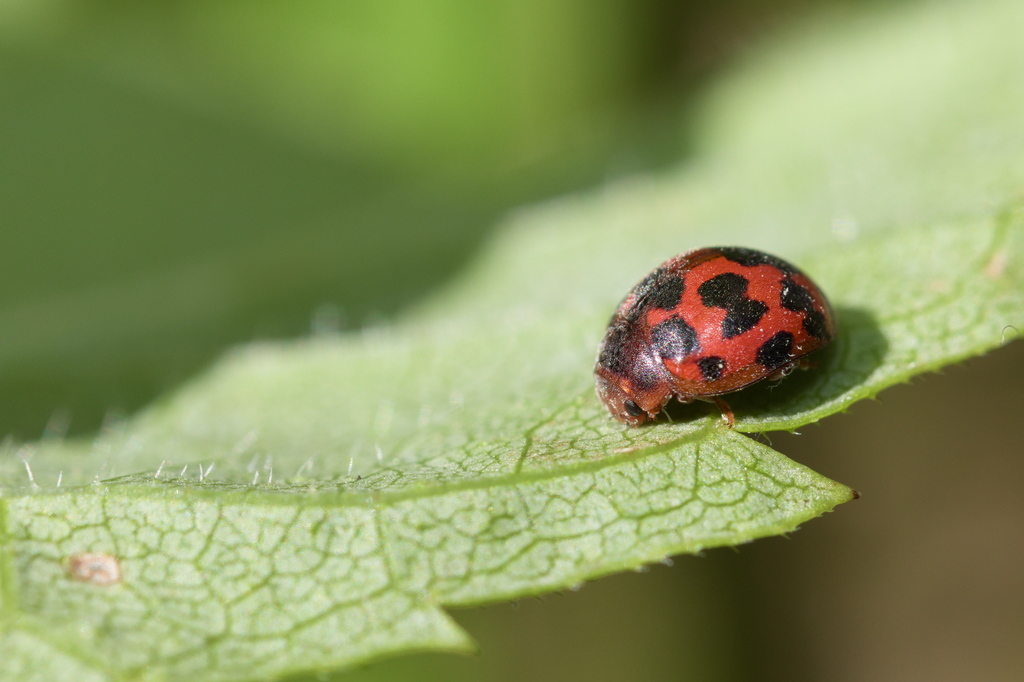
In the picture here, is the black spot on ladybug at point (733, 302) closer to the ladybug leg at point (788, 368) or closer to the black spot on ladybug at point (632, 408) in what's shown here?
the ladybug leg at point (788, 368)

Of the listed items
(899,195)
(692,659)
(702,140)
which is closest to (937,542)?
(692,659)

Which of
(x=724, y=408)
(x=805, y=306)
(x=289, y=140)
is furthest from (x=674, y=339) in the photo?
(x=289, y=140)

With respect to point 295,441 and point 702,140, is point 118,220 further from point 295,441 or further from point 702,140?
point 702,140

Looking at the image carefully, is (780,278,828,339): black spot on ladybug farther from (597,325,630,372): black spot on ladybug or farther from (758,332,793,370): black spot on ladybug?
(597,325,630,372): black spot on ladybug

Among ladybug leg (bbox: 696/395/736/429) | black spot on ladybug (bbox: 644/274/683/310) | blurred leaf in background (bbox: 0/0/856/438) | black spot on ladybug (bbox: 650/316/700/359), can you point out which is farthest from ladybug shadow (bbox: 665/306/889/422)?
blurred leaf in background (bbox: 0/0/856/438)

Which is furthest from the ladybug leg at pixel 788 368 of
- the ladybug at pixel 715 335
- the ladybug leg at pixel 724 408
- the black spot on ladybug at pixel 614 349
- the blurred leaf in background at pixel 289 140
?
the blurred leaf in background at pixel 289 140

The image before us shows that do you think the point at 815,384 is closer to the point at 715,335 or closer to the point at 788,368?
the point at 788,368
